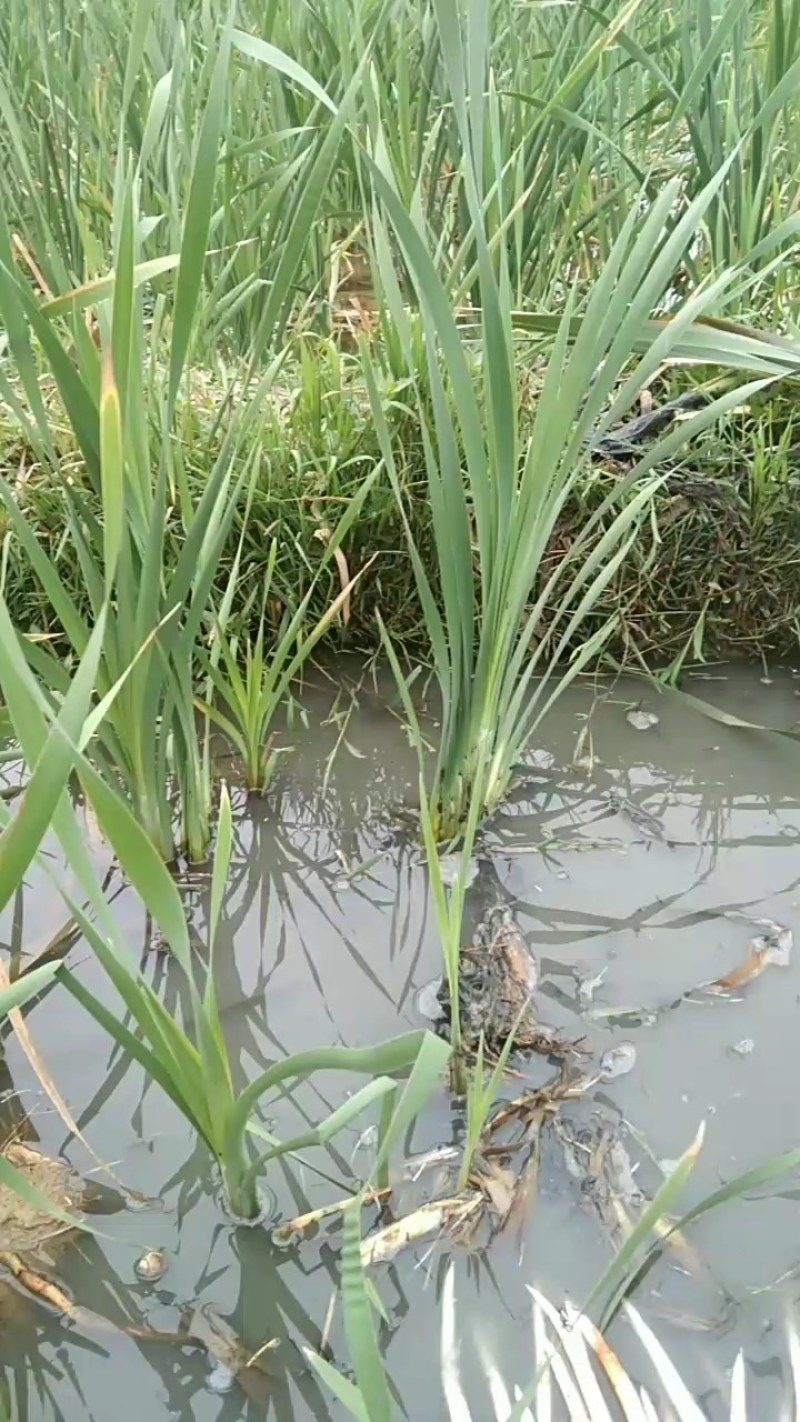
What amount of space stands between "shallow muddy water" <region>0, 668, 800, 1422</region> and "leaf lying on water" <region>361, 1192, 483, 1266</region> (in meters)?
0.01

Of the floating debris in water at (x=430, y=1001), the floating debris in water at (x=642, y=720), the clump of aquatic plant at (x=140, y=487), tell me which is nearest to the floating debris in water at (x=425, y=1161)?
the floating debris in water at (x=430, y=1001)

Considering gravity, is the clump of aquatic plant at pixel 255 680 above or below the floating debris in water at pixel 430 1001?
above

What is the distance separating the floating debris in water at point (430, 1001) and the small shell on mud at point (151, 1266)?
1.00 ft

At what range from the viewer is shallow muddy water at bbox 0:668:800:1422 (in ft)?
2.37

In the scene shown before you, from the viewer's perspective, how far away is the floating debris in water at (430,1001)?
0.96 meters

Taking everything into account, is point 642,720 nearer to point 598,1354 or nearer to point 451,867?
point 451,867

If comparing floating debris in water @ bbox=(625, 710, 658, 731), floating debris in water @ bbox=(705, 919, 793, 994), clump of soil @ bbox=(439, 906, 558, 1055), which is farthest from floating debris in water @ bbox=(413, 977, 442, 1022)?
Answer: floating debris in water @ bbox=(625, 710, 658, 731)

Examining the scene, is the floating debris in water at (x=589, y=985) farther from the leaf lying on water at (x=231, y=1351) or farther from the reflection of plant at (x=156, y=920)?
the leaf lying on water at (x=231, y=1351)

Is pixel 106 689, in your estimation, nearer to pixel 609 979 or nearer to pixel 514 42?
pixel 609 979

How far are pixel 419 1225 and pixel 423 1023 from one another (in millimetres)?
209

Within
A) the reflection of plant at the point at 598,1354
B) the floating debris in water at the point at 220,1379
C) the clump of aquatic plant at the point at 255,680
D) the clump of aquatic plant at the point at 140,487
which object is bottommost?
the floating debris in water at the point at 220,1379

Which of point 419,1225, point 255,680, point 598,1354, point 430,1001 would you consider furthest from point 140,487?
point 598,1354

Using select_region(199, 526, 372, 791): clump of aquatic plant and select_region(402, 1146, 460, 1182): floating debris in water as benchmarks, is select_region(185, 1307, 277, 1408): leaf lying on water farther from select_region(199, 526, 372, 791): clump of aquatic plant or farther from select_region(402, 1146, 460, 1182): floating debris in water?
select_region(199, 526, 372, 791): clump of aquatic plant

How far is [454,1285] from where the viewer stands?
75 cm
